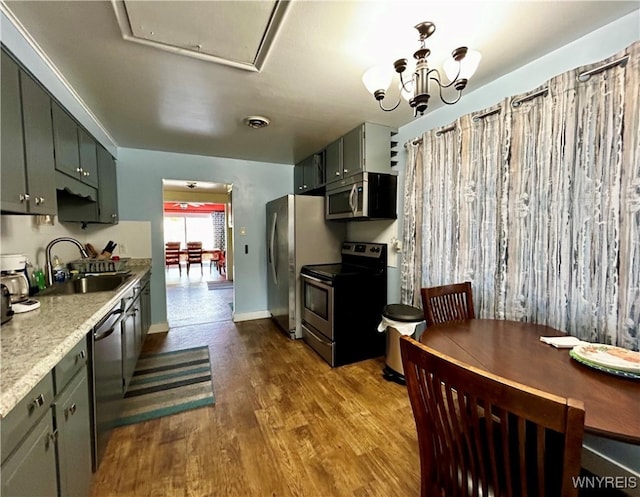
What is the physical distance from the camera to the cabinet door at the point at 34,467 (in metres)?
0.74

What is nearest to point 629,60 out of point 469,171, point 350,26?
point 469,171

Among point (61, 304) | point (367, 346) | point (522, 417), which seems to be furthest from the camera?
point (367, 346)

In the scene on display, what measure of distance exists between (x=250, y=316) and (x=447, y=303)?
308 centimetres

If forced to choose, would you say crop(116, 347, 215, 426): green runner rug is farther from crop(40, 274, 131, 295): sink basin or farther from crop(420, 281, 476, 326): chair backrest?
crop(420, 281, 476, 326): chair backrest

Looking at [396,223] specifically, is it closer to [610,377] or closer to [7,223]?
[610,377]

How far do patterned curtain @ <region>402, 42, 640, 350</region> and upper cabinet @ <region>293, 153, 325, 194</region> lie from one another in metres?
1.50

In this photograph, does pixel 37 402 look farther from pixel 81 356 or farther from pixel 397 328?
pixel 397 328

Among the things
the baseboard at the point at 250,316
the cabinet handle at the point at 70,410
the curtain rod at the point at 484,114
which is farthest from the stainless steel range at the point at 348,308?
the cabinet handle at the point at 70,410

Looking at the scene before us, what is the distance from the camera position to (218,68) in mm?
1764

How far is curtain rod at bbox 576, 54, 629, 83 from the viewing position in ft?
4.39

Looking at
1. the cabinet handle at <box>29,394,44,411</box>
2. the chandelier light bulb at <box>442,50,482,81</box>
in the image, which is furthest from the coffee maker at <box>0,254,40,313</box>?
the chandelier light bulb at <box>442,50,482,81</box>

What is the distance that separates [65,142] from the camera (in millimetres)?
1860

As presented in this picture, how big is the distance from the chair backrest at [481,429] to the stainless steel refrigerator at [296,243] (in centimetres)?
251

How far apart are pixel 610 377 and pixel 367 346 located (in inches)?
78.8
